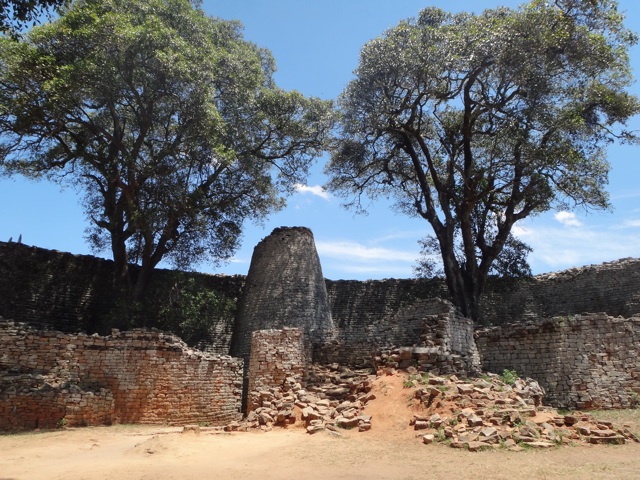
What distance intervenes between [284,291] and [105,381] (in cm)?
635

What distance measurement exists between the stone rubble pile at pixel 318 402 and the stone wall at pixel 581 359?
390 centimetres

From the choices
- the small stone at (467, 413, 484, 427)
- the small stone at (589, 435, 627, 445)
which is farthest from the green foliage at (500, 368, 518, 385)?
the small stone at (589, 435, 627, 445)

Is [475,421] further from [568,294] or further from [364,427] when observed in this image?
[568,294]

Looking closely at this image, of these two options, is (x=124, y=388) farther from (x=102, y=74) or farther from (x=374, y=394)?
(x=102, y=74)

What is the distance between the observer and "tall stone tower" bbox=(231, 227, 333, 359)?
17156 mm

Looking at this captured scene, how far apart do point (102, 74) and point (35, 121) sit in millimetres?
2669

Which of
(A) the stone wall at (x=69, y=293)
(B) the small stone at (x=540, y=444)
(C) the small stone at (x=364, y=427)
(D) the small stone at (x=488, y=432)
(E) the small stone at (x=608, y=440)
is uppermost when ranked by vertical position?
(A) the stone wall at (x=69, y=293)

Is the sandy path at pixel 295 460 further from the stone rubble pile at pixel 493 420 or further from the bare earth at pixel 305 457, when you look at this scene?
the stone rubble pile at pixel 493 420

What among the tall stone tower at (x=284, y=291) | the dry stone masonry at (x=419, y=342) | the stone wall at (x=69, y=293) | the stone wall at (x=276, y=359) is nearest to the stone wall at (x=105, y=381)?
the stone wall at (x=276, y=359)

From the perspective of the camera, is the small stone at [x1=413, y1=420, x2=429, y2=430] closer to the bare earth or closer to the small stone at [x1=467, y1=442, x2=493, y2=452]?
the bare earth

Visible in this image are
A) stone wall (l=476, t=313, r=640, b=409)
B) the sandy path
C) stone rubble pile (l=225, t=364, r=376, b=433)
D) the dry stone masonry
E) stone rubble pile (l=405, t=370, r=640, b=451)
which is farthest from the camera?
stone wall (l=476, t=313, r=640, b=409)

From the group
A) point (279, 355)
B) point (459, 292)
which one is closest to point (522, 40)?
point (459, 292)

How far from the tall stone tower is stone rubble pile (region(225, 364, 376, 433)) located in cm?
341

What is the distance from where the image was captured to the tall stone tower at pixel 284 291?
17.2 m
